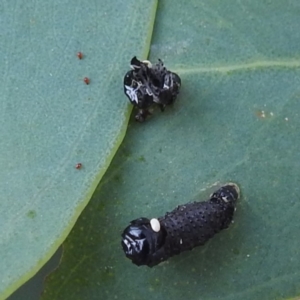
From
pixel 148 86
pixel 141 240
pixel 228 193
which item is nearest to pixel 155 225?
pixel 141 240

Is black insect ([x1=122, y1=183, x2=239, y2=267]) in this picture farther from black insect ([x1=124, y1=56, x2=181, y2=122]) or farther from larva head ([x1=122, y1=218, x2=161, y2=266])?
black insect ([x1=124, y1=56, x2=181, y2=122])

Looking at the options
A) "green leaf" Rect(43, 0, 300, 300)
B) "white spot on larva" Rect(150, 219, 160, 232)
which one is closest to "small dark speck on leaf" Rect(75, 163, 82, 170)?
"green leaf" Rect(43, 0, 300, 300)

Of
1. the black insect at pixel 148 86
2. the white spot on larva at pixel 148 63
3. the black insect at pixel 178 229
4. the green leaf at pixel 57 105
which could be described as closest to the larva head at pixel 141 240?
the black insect at pixel 178 229

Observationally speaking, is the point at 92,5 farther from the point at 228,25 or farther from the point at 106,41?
the point at 228,25

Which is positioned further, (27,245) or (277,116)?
(277,116)

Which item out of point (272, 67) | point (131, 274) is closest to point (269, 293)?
point (131, 274)

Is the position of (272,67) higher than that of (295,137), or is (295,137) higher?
(272,67)
